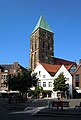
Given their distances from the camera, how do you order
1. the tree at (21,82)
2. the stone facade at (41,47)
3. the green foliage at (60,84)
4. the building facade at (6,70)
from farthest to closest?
the stone facade at (41,47) < the building facade at (6,70) < the green foliage at (60,84) < the tree at (21,82)

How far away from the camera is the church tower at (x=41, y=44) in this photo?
114 meters

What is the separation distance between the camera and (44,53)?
380 feet

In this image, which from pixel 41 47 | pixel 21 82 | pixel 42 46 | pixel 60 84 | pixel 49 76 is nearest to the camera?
pixel 21 82

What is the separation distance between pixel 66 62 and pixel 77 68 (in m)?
43.0

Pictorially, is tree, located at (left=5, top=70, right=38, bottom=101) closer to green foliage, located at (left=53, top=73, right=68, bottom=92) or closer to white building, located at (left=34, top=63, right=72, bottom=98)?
green foliage, located at (left=53, top=73, right=68, bottom=92)

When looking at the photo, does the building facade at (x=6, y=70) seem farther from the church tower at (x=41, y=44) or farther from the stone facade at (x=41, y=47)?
the stone facade at (x=41, y=47)

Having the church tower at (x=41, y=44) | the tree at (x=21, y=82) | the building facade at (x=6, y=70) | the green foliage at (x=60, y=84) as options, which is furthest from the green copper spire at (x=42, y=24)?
the tree at (x=21, y=82)

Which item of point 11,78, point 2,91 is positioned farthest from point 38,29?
point 11,78

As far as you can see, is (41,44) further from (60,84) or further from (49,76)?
(60,84)

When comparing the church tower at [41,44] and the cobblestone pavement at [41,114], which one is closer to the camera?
the cobblestone pavement at [41,114]

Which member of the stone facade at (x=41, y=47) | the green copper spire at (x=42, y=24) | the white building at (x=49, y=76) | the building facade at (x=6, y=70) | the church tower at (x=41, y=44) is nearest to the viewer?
the white building at (x=49, y=76)

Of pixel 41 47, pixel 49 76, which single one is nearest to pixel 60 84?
pixel 49 76

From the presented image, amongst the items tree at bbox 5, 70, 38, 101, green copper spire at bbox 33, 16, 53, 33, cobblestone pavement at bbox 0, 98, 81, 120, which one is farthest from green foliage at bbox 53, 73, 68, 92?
green copper spire at bbox 33, 16, 53, 33

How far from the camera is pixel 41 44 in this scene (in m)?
119
